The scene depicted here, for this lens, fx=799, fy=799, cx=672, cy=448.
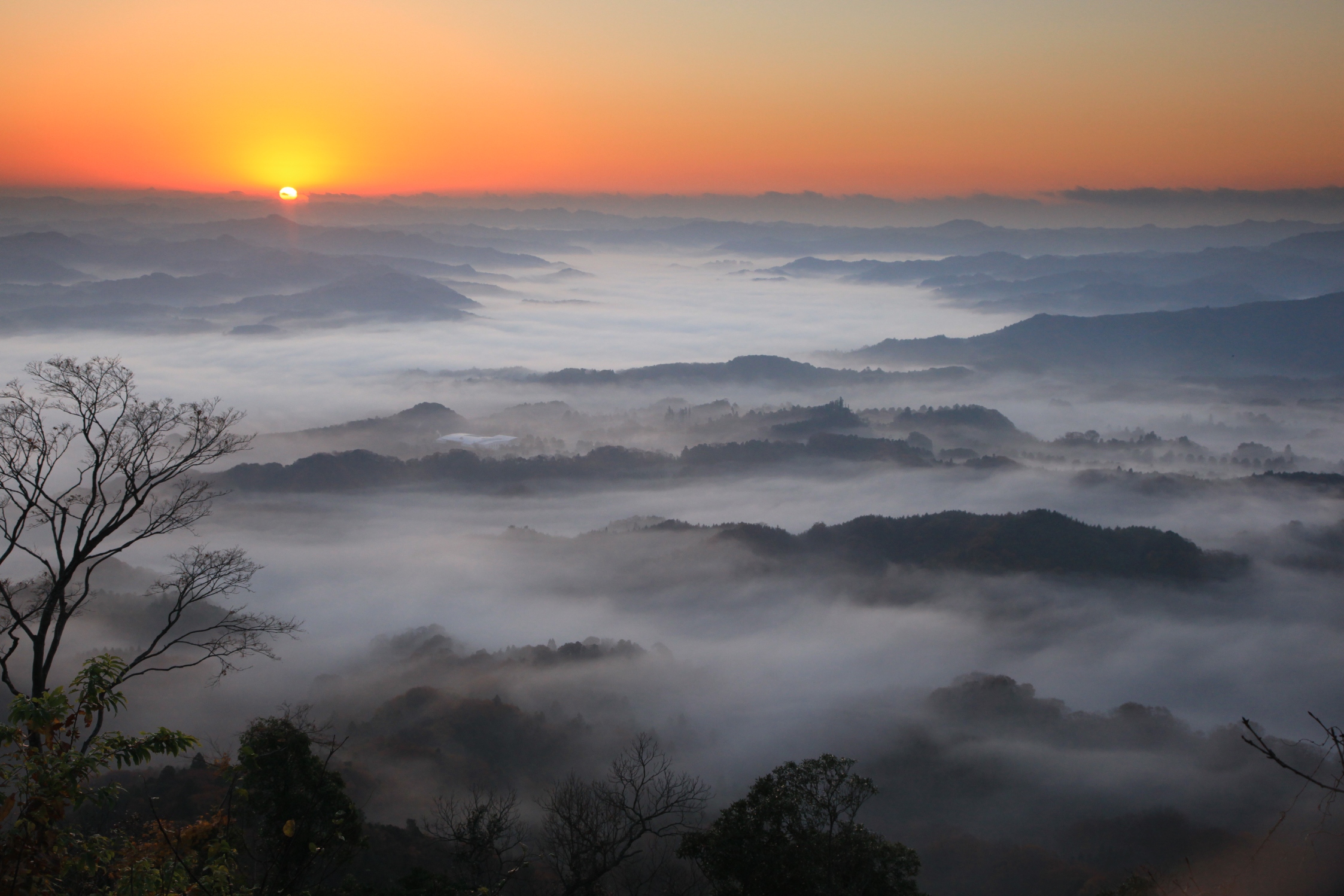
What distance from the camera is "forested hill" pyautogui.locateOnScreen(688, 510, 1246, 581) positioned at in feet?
450

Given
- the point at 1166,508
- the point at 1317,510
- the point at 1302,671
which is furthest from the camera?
the point at 1166,508

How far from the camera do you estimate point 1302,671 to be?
111562 mm

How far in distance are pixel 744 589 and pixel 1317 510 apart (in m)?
135

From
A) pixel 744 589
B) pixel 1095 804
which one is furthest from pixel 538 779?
pixel 744 589

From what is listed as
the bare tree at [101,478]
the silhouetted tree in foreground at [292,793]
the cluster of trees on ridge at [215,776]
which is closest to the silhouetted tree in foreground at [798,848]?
the cluster of trees on ridge at [215,776]

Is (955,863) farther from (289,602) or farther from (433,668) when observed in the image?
(289,602)

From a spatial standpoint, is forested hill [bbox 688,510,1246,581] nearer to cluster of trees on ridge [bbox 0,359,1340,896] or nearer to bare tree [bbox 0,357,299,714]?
cluster of trees on ridge [bbox 0,359,1340,896]

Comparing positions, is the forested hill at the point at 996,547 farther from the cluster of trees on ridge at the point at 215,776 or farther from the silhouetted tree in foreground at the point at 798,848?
the silhouetted tree in foreground at the point at 798,848

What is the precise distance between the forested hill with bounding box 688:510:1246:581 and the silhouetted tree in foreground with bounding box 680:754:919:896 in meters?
123

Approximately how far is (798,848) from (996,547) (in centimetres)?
13019

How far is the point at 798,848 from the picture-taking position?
20391mm

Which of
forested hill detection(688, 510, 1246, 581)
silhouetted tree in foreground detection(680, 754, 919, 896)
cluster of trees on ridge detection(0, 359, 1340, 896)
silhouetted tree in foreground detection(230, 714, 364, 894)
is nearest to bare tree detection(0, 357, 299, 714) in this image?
cluster of trees on ridge detection(0, 359, 1340, 896)

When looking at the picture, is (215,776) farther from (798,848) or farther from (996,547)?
(996,547)

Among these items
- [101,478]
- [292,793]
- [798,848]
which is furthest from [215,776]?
[798,848]
